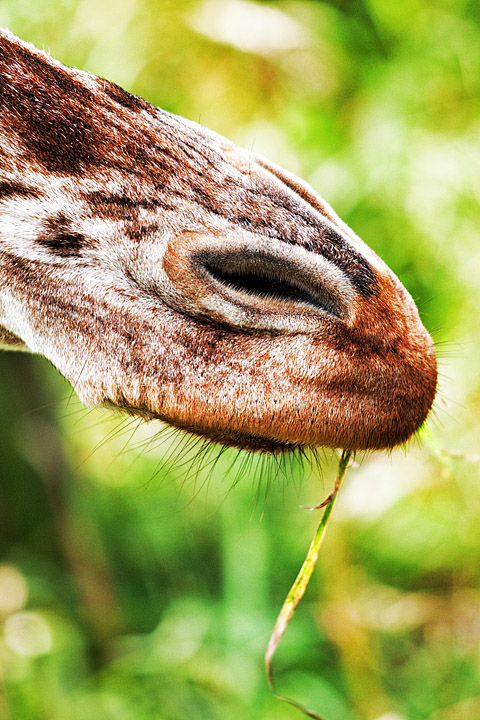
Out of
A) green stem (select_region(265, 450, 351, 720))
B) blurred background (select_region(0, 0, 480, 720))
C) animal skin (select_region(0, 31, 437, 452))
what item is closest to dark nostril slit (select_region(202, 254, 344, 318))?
animal skin (select_region(0, 31, 437, 452))

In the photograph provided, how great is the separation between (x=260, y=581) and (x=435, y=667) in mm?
663

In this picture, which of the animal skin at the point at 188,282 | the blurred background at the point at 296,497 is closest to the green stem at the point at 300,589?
the animal skin at the point at 188,282

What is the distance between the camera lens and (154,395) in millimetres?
771

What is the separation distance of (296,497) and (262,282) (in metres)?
2.18

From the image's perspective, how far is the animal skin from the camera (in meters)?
0.73

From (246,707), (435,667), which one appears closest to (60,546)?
(246,707)

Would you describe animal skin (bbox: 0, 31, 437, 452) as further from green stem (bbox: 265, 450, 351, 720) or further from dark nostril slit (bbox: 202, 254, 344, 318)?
green stem (bbox: 265, 450, 351, 720)

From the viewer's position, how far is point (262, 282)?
0.79 m

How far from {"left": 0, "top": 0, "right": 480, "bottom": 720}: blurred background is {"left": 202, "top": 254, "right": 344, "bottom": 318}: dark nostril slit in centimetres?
162

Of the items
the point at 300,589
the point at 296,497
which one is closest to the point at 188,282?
the point at 300,589

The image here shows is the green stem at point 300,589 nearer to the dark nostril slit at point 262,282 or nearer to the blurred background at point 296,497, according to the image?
the dark nostril slit at point 262,282

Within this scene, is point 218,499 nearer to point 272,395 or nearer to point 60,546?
point 60,546

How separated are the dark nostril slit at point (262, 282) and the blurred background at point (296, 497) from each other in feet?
5.32

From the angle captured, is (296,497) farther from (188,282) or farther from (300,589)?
(188,282)
